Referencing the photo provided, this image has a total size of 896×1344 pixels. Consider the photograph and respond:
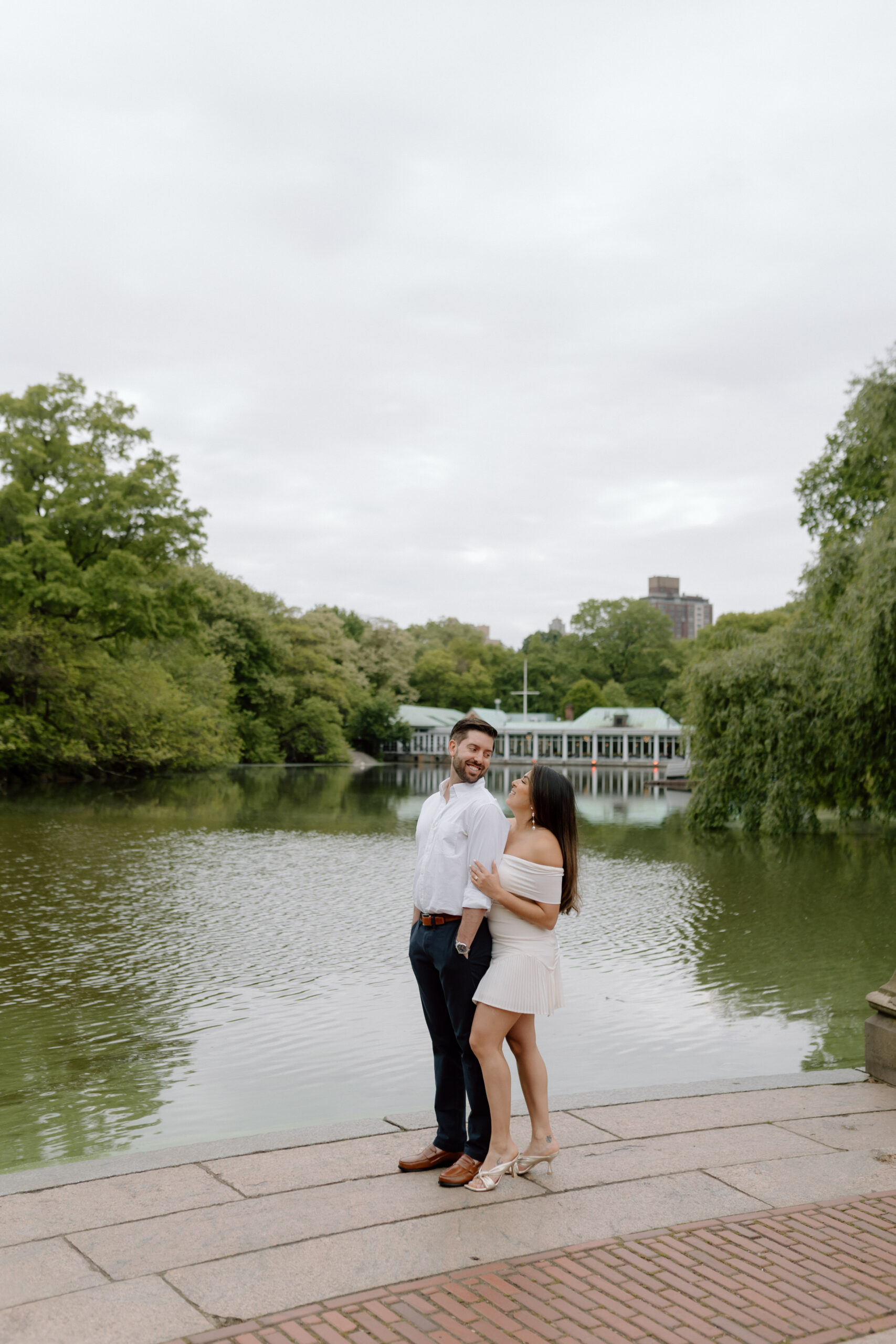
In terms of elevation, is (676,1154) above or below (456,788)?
below

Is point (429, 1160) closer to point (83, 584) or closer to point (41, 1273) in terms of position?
point (41, 1273)

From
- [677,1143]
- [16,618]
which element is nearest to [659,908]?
[677,1143]

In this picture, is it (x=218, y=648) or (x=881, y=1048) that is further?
(x=218, y=648)

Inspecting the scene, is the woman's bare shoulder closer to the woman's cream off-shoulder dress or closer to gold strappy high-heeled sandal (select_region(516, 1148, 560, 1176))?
the woman's cream off-shoulder dress

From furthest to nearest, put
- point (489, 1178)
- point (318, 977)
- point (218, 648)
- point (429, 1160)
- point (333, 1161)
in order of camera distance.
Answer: point (218, 648) → point (318, 977) → point (333, 1161) → point (429, 1160) → point (489, 1178)

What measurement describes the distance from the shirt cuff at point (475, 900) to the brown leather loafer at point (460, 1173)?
939 millimetres

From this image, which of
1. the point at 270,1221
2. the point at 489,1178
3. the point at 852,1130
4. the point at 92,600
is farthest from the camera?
the point at 92,600

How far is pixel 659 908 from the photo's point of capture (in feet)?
47.9

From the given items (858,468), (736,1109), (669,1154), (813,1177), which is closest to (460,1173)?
(669,1154)

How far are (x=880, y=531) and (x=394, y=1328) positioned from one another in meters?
16.4

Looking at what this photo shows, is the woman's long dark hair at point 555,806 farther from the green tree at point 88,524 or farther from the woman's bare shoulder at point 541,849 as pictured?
the green tree at point 88,524

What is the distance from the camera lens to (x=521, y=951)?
419cm

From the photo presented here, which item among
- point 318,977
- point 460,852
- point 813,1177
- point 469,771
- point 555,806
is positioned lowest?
point 318,977

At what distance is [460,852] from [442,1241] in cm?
131
